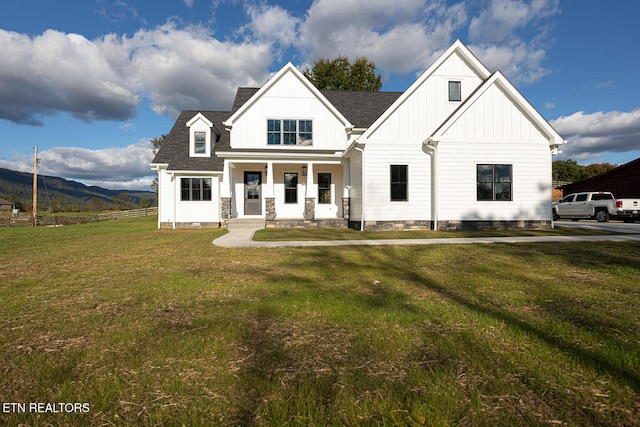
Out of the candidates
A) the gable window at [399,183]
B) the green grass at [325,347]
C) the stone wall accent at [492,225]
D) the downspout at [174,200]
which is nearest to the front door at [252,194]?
the downspout at [174,200]

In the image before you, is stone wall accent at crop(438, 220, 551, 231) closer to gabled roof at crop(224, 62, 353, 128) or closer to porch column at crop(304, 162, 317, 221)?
porch column at crop(304, 162, 317, 221)

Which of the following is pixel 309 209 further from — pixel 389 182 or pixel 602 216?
pixel 602 216

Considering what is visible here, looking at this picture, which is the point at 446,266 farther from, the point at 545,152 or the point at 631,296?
the point at 545,152

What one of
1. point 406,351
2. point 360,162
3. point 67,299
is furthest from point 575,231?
point 67,299

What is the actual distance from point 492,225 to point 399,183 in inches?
173

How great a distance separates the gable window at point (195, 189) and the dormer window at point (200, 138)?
170 centimetres

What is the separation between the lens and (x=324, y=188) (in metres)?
18.5

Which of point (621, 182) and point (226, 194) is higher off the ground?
point (621, 182)

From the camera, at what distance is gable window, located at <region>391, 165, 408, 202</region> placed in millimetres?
14562

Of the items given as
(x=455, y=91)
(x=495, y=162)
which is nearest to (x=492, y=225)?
(x=495, y=162)

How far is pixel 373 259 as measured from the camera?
761cm

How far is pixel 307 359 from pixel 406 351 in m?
0.87

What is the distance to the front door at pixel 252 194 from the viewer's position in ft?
60.8

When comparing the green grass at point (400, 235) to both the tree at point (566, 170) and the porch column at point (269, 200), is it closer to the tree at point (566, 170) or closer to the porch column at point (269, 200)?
the porch column at point (269, 200)
